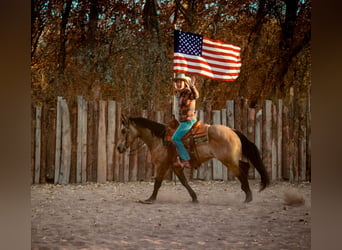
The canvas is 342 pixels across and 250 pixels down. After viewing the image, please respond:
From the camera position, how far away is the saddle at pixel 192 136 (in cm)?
448

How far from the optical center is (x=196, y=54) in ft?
14.7

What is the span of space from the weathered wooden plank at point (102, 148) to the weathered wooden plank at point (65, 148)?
0.26 meters

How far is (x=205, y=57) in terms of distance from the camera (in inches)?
177

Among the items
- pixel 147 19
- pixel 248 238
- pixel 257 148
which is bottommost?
pixel 248 238

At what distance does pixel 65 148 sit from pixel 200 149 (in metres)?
1.20

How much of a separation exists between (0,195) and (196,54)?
208cm

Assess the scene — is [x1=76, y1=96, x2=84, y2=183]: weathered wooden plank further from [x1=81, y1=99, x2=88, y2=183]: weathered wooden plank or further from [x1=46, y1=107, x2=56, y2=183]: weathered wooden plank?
[x1=46, y1=107, x2=56, y2=183]: weathered wooden plank

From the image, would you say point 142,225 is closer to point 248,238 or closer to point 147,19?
point 248,238

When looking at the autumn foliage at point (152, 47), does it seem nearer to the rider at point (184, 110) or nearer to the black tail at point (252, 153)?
the rider at point (184, 110)

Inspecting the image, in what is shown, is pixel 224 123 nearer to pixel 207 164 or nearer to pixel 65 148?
pixel 207 164

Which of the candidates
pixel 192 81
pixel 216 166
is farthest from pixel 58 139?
pixel 216 166

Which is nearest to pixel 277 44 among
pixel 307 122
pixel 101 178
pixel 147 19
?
pixel 307 122

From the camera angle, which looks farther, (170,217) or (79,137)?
(79,137)

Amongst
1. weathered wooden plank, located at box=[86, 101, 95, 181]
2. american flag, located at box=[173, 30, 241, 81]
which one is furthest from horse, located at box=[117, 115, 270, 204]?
american flag, located at box=[173, 30, 241, 81]
